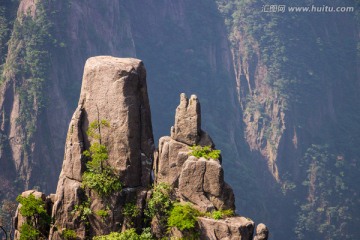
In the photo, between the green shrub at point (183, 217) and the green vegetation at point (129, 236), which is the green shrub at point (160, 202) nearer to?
the green shrub at point (183, 217)

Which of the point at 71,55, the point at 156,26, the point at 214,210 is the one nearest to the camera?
the point at 214,210

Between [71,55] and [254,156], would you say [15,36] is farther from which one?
[254,156]

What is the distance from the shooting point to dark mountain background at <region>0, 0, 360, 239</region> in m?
101

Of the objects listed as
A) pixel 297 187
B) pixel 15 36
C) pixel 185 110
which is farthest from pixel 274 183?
pixel 185 110

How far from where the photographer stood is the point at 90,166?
1368 inches

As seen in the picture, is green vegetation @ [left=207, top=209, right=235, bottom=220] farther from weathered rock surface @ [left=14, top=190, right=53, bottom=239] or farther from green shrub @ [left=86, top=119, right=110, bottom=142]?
weathered rock surface @ [left=14, top=190, right=53, bottom=239]

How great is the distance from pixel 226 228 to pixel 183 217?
6.83 ft

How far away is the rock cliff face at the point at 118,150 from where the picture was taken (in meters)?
34.4

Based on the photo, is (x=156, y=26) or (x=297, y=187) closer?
(x=297, y=187)

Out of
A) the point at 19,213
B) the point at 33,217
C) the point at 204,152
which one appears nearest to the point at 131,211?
the point at 204,152

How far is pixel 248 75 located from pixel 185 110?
4581 inches

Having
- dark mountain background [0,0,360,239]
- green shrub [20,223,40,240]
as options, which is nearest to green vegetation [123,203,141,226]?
green shrub [20,223,40,240]

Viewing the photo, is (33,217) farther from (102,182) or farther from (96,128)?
(96,128)

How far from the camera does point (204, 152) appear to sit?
112 ft
